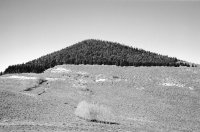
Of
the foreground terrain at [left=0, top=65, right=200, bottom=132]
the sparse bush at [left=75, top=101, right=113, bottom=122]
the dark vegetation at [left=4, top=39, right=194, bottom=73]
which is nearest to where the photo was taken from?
the foreground terrain at [left=0, top=65, right=200, bottom=132]

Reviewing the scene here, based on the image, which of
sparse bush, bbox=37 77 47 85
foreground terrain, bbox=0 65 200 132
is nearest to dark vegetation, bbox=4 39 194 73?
foreground terrain, bbox=0 65 200 132

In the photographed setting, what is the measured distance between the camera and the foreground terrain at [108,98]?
33188 mm

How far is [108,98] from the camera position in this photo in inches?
2156

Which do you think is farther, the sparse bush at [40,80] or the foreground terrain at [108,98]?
the sparse bush at [40,80]

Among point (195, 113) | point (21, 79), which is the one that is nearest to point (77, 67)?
point (21, 79)

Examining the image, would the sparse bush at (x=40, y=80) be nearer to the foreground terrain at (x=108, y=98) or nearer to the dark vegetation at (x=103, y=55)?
the foreground terrain at (x=108, y=98)

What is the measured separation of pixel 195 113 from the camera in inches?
1997

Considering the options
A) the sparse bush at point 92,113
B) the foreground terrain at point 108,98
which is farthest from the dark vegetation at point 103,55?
the sparse bush at point 92,113

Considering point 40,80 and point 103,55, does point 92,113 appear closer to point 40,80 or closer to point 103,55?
point 40,80

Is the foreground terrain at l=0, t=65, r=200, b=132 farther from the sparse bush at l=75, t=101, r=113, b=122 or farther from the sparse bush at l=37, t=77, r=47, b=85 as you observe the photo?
the sparse bush at l=75, t=101, r=113, b=122

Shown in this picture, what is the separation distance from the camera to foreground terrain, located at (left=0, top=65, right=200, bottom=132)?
3319 centimetres

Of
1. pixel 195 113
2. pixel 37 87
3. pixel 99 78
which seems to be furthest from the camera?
pixel 99 78

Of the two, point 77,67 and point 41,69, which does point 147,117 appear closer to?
point 77,67

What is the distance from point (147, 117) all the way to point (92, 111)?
9.98 meters
